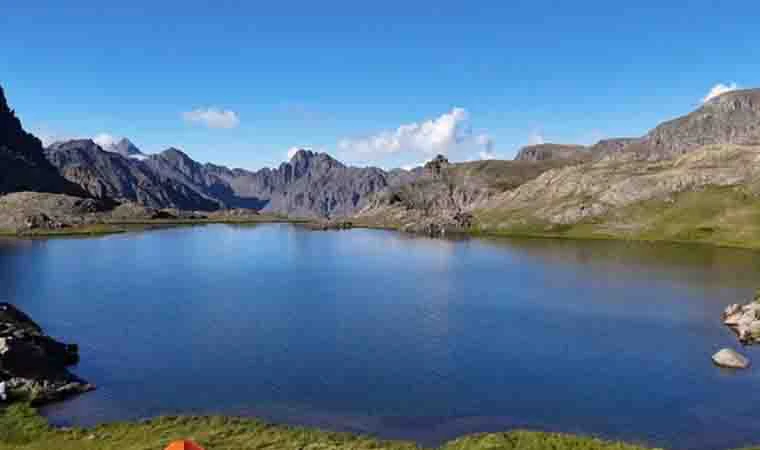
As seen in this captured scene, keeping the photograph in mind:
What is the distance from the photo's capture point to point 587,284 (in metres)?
146

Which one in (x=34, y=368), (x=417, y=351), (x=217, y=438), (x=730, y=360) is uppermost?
(x=34, y=368)

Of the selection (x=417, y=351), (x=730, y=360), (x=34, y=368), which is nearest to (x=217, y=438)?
(x=34, y=368)

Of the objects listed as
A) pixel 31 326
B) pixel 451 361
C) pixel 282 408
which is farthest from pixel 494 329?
pixel 31 326

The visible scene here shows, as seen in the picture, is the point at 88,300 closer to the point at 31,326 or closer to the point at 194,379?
the point at 31,326

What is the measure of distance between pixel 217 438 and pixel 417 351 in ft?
122

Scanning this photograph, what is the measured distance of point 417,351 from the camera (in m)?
82.3

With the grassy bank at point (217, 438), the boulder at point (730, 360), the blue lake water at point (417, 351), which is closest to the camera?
the grassy bank at point (217, 438)

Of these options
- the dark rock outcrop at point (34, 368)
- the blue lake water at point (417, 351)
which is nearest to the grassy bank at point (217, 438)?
the blue lake water at point (417, 351)

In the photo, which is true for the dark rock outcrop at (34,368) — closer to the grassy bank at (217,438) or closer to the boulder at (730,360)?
the grassy bank at (217,438)

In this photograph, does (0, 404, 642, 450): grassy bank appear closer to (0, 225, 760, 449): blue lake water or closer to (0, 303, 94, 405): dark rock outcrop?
(0, 225, 760, 449): blue lake water

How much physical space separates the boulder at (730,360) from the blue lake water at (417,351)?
1997mm

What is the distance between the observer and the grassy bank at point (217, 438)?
1823 inches

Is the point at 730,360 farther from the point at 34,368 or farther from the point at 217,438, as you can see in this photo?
the point at 34,368

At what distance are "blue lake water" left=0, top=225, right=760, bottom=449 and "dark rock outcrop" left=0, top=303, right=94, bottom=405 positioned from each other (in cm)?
236
